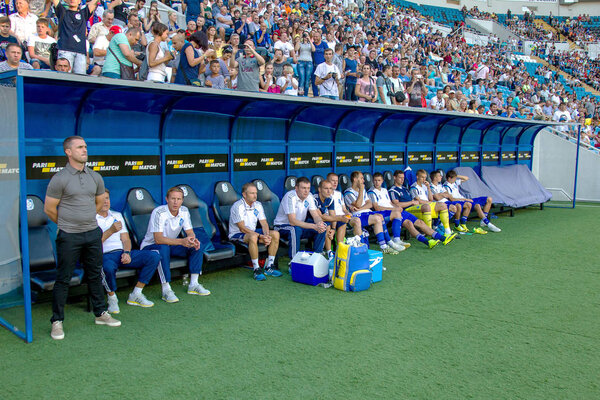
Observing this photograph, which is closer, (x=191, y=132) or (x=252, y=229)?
(x=252, y=229)

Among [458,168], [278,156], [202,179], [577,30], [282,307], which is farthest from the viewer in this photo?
[577,30]

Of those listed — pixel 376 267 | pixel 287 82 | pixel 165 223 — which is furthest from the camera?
pixel 287 82

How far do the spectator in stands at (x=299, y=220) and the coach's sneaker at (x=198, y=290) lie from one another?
1463mm

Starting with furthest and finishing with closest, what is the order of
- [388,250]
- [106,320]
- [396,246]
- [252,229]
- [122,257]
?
[396,246], [388,250], [252,229], [122,257], [106,320]

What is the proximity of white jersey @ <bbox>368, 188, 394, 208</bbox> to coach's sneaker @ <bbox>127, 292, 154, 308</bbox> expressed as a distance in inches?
173

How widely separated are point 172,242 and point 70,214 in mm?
1343

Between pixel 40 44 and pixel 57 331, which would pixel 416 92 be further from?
pixel 57 331

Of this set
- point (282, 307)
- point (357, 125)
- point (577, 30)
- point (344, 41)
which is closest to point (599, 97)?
point (577, 30)

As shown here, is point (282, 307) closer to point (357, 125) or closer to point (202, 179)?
point (202, 179)

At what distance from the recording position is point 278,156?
7.70 m

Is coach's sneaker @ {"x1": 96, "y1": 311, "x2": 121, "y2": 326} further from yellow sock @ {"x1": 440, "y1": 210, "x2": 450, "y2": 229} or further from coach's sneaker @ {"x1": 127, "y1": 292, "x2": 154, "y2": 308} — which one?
yellow sock @ {"x1": 440, "y1": 210, "x2": 450, "y2": 229}

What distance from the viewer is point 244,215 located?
6117 mm

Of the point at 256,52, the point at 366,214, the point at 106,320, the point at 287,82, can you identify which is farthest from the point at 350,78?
the point at 106,320

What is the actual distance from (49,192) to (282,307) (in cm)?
227
